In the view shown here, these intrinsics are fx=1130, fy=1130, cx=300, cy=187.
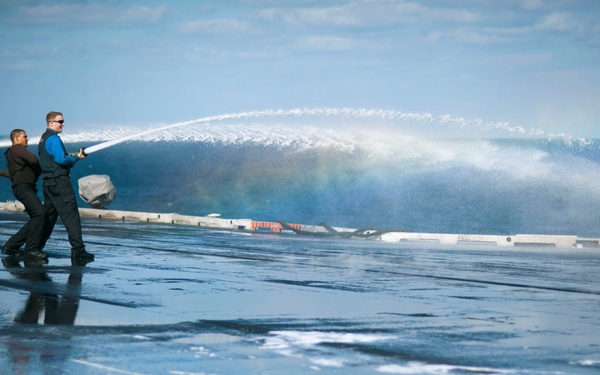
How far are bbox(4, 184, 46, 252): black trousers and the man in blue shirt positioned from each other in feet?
1.05

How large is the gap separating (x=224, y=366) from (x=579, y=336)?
3.28 metres

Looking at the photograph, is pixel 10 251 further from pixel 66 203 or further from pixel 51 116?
pixel 51 116

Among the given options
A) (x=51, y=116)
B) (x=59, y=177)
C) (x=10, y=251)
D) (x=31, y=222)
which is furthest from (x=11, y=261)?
(x=51, y=116)

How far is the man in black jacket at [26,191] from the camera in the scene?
15500 millimetres

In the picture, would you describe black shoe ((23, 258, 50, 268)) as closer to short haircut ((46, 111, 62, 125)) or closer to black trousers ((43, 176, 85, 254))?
black trousers ((43, 176, 85, 254))

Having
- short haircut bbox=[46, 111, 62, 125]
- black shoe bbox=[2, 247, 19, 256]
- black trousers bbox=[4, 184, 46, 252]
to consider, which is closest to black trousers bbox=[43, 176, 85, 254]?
black trousers bbox=[4, 184, 46, 252]

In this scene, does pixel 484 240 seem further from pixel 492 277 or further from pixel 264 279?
pixel 264 279

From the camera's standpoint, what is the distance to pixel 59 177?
15.1 metres

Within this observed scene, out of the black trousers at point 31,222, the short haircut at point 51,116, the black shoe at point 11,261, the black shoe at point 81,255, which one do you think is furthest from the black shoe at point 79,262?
the short haircut at point 51,116

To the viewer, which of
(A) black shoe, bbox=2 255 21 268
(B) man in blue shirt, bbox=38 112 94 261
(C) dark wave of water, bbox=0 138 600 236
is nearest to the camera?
(A) black shoe, bbox=2 255 21 268

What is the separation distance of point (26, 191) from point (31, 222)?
44cm

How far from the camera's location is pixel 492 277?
14.5 m

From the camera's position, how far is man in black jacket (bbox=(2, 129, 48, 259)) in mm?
15500

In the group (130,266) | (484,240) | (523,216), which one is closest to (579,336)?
(130,266)
